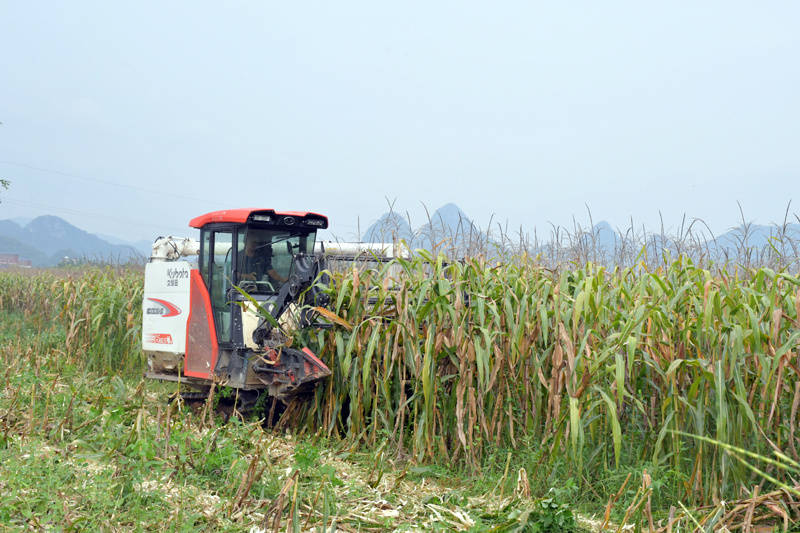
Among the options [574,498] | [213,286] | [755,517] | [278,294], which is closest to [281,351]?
[278,294]

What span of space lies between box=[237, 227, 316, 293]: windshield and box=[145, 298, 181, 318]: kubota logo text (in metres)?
0.96

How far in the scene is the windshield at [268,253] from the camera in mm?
5941

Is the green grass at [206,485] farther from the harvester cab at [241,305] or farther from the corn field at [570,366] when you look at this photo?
the harvester cab at [241,305]

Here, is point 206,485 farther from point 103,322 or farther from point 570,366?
point 103,322

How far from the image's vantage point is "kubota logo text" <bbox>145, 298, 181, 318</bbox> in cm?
642

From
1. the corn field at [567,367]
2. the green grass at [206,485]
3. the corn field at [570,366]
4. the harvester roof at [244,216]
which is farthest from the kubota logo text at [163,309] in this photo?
the corn field at [570,366]

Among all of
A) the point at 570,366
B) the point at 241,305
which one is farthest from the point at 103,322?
the point at 570,366

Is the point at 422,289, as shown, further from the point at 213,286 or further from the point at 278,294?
the point at 213,286

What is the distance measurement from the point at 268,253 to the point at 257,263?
5.8 inches

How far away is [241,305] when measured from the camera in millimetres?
5715

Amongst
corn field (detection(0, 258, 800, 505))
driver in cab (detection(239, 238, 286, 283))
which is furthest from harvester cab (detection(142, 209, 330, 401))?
corn field (detection(0, 258, 800, 505))

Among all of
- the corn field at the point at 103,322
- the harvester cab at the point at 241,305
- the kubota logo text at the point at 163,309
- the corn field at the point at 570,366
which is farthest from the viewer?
the corn field at the point at 103,322

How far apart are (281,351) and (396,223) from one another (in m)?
2.03

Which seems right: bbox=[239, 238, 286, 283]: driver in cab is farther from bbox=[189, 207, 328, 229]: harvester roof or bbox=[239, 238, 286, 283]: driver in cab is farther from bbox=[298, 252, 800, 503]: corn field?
bbox=[298, 252, 800, 503]: corn field
